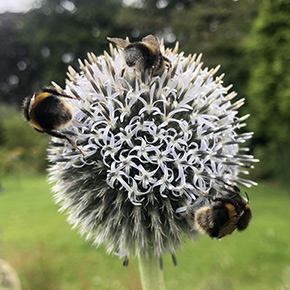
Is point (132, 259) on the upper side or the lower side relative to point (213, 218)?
lower

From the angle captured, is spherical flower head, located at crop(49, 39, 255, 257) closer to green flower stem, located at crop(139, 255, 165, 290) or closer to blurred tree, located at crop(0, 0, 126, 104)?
green flower stem, located at crop(139, 255, 165, 290)

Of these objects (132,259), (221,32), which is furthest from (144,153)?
(221,32)

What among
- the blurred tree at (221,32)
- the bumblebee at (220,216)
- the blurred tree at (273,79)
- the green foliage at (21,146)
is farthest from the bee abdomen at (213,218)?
the green foliage at (21,146)

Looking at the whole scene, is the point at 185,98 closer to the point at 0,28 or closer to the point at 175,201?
the point at 175,201

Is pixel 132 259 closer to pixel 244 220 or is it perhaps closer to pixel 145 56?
pixel 244 220

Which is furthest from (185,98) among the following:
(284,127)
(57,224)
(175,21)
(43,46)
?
(43,46)

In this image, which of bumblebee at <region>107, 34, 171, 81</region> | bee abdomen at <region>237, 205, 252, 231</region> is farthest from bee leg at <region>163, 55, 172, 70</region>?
bee abdomen at <region>237, 205, 252, 231</region>
